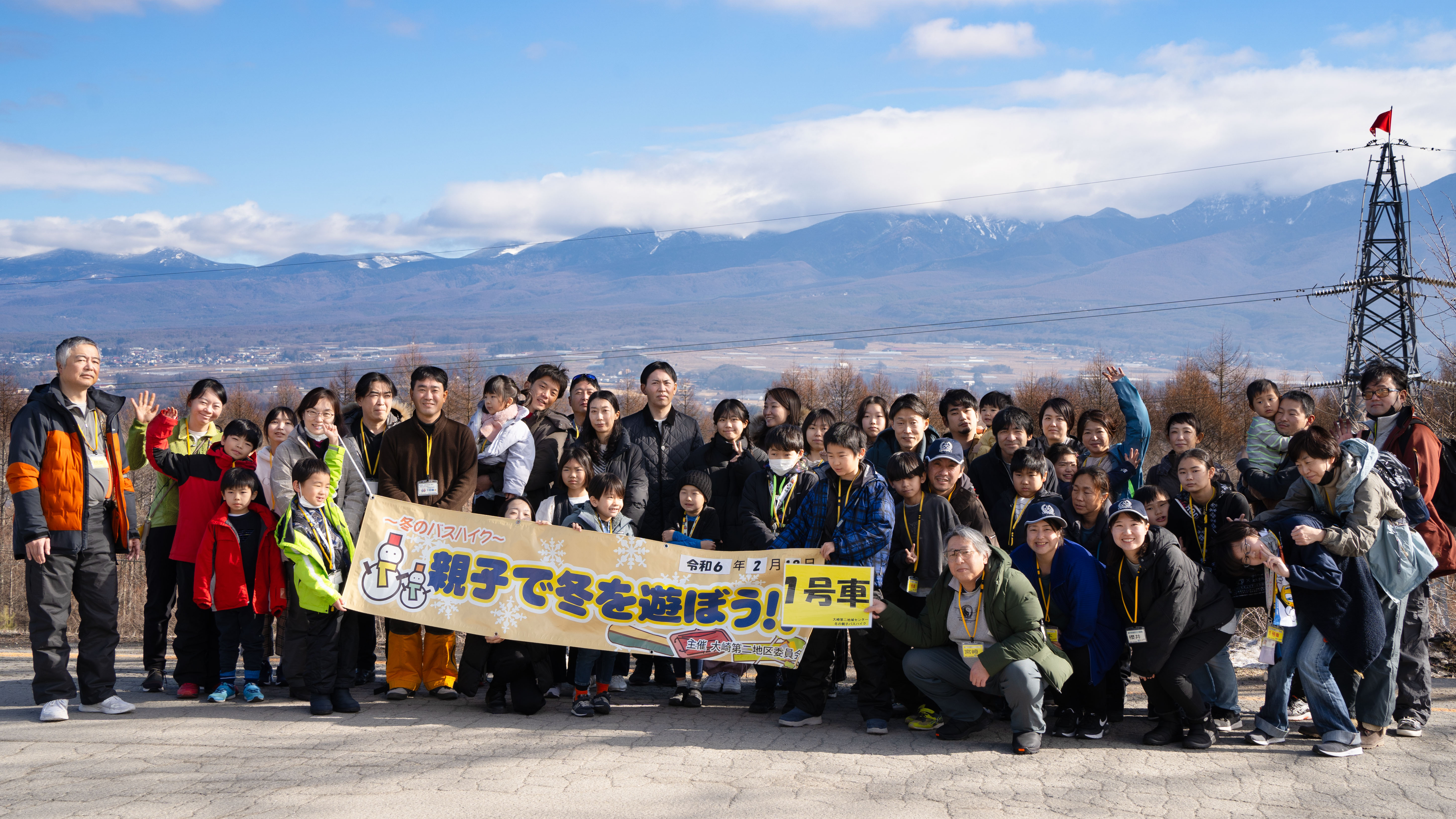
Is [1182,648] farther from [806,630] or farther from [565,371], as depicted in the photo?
[565,371]

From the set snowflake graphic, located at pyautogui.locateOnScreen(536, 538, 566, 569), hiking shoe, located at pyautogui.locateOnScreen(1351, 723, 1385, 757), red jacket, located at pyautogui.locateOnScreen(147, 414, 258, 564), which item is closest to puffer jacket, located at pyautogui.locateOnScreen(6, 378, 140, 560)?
red jacket, located at pyautogui.locateOnScreen(147, 414, 258, 564)

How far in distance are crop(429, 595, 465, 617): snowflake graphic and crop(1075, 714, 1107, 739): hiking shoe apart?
4688 millimetres

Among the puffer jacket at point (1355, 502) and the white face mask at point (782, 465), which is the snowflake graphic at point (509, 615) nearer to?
the white face mask at point (782, 465)

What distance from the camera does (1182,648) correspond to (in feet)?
21.1

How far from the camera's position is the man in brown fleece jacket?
7.58 metres

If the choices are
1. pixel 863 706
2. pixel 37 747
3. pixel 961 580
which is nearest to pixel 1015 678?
pixel 961 580

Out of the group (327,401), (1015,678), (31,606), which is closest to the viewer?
(1015,678)

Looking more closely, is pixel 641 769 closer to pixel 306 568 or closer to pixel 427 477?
pixel 306 568

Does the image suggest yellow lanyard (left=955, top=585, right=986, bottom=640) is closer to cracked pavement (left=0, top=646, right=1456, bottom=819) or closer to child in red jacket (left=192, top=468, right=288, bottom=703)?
cracked pavement (left=0, top=646, right=1456, bottom=819)

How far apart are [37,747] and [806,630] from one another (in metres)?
5.38

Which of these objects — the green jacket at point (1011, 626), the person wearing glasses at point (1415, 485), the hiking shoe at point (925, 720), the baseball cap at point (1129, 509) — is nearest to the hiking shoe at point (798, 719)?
the hiking shoe at point (925, 720)

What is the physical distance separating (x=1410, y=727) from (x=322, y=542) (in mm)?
8039

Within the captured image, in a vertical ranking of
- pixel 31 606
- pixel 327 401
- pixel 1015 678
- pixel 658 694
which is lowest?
pixel 658 694

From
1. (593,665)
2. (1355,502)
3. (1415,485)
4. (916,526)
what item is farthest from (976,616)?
(1415,485)
